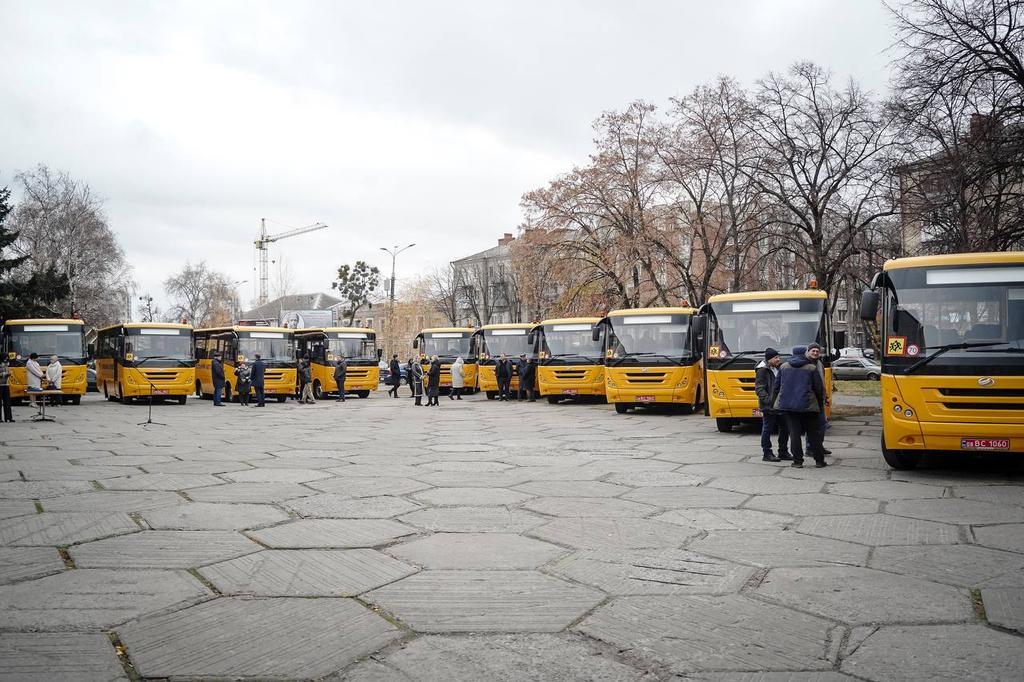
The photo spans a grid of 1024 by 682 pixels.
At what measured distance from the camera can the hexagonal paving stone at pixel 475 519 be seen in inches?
262

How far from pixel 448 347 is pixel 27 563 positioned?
28.0 meters

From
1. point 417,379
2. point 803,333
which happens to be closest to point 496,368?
point 417,379

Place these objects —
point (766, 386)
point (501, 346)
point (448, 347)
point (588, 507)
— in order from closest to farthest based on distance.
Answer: point (588, 507) → point (766, 386) → point (501, 346) → point (448, 347)

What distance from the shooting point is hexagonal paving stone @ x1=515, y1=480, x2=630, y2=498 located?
328 inches

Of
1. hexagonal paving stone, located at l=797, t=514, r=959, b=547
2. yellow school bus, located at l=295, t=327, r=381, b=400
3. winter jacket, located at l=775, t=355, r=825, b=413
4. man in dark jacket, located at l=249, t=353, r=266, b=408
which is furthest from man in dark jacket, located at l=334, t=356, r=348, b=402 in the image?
hexagonal paving stone, located at l=797, t=514, r=959, b=547

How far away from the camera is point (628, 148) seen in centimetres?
3656

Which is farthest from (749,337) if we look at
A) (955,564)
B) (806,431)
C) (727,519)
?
(955,564)

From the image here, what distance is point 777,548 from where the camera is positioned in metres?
5.98

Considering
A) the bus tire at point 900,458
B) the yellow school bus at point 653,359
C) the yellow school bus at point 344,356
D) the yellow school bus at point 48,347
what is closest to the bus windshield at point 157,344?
the yellow school bus at point 48,347

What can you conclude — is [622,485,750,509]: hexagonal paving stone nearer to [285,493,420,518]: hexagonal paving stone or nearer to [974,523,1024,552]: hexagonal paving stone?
[974,523,1024,552]: hexagonal paving stone

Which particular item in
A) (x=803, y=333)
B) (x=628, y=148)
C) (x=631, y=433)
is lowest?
(x=631, y=433)

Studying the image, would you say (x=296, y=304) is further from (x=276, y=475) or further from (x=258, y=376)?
(x=276, y=475)

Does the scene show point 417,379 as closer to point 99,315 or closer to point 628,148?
point 628,148

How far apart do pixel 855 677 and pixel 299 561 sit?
351 cm
